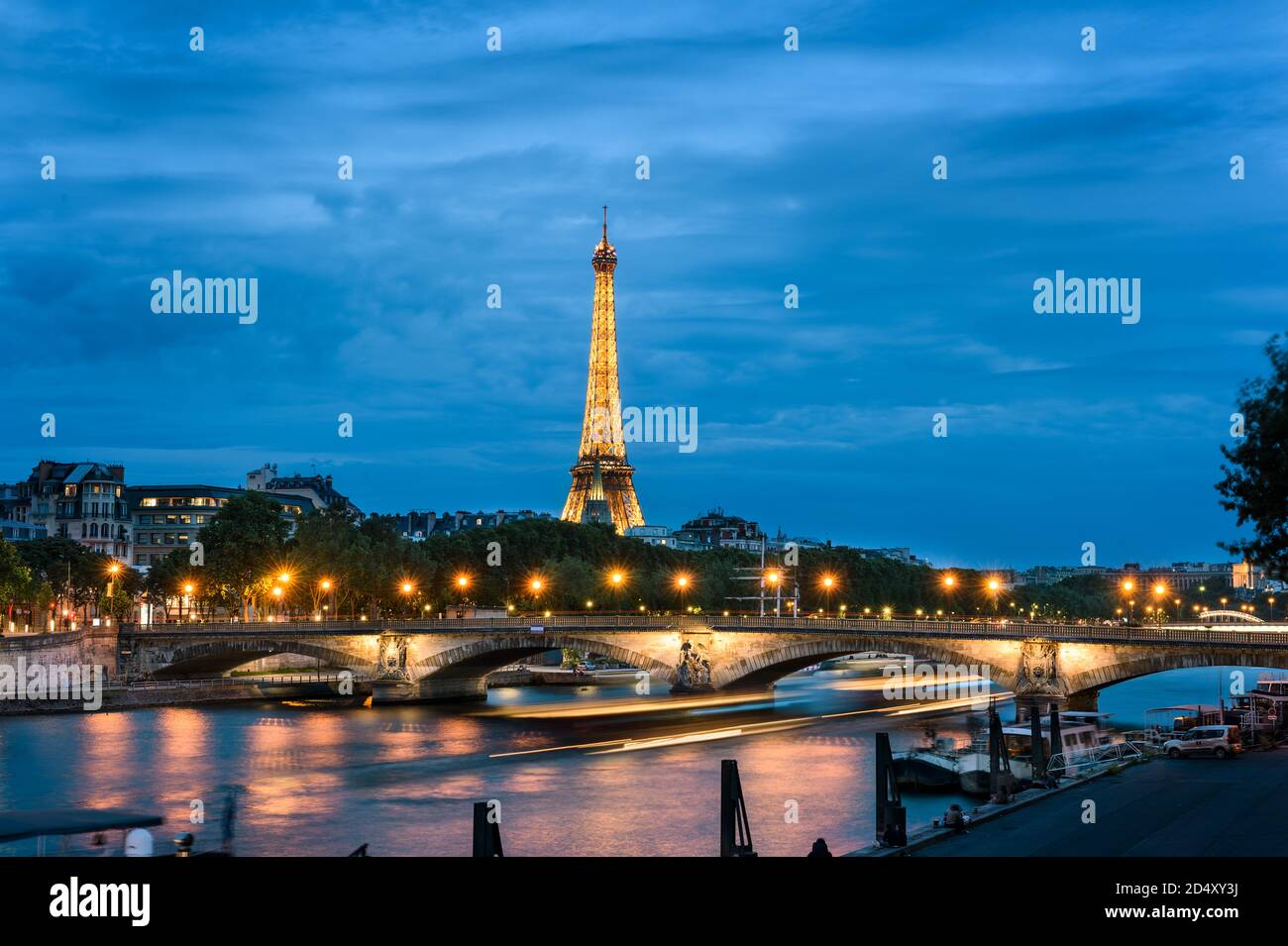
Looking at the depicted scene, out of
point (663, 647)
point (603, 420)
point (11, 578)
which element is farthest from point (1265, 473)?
point (603, 420)

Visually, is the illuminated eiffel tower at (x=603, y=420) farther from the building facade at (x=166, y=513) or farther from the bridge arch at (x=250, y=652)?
the bridge arch at (x=250, y=652)

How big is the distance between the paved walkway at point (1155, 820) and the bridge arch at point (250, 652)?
53179 millimetres

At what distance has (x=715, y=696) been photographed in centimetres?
7938

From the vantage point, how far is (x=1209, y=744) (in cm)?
4134

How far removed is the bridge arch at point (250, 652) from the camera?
265ft

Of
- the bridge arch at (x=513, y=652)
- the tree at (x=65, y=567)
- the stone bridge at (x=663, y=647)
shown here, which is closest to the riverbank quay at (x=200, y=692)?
the stone bridge at (x=663, y=647)

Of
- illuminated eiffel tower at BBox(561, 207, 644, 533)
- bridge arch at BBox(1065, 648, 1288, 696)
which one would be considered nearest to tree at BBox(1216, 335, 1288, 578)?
bridge arch at BBox(1065, 648, 1288, 696)

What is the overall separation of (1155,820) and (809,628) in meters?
44.4

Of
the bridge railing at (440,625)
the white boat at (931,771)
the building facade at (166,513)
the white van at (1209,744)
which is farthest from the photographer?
the building facade at (166,513)

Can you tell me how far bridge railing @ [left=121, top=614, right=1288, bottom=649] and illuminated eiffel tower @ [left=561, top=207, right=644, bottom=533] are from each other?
246 ft

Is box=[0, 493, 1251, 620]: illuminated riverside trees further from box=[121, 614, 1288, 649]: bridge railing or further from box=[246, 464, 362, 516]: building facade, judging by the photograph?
box=[246, 464, 362, 516]: building facade

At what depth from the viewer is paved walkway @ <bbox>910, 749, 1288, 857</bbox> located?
25047 mm

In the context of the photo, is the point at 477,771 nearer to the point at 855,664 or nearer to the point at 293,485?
the point at 855,664
